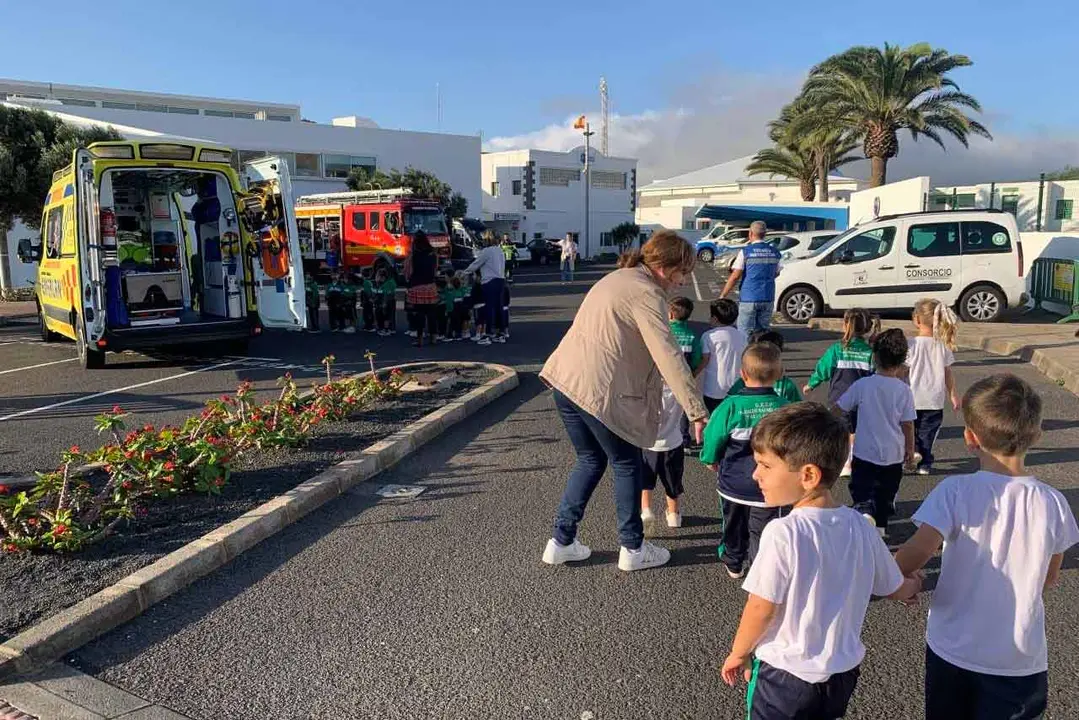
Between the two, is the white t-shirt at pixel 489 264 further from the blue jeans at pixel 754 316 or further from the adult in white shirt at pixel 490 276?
the blue jeans at pixel 754 316

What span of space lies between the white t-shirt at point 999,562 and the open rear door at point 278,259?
8741 mm

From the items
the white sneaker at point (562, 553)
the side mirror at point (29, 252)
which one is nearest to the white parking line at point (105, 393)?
the side mirror at point (29, 252)

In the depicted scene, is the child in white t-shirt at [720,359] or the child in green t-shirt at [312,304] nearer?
the child in white t-shirt at [720,359]

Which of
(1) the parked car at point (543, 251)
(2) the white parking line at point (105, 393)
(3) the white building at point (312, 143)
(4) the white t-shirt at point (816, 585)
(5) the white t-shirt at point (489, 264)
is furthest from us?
(1) the parked car at point (543, 251)

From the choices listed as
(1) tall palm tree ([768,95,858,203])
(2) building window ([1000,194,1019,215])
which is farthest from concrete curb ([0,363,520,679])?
(2) building window ([1000,194,1019,215])

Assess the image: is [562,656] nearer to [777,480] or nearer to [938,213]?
[777,480]

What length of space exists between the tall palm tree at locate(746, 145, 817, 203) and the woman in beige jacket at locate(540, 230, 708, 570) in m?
39.5

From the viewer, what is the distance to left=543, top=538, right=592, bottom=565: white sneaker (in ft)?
13.7

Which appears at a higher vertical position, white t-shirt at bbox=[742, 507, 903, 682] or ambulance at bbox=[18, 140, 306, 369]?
ambulance at bbox=[18, 140, 306, 369]

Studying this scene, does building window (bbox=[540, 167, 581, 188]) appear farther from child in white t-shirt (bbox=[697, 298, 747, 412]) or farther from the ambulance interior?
child in white t-shirt (bbox=[697, 298, 747, 412])

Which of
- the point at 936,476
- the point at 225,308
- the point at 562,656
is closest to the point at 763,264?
the point at 936,476

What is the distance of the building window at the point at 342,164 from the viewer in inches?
1405

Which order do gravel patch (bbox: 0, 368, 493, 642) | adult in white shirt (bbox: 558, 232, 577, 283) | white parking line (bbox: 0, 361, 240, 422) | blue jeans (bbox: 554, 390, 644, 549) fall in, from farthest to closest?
adult in white shirt (bbox: 558, 232, 577, 283), white parking line (bbox: 0, 361, 240, 422), blue jeans (bbox: 554, 390, 644, 549), gravel patch (bbox: 0, 368, 493, 642)

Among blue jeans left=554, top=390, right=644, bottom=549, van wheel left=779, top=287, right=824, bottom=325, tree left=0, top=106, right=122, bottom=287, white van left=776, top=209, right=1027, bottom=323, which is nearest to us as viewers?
blue jeans left=554, top=390, right=644, bottom=549
